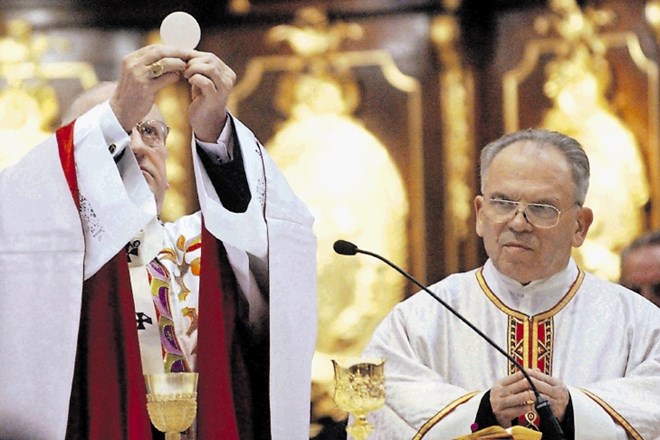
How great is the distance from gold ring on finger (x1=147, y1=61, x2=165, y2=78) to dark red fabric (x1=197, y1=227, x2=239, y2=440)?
0.41m

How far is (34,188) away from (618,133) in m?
3.94

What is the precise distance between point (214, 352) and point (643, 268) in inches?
99.8

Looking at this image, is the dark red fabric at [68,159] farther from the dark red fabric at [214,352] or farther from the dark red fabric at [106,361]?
the dark red fabric at [214,352]

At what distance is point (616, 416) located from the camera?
3672 millimetres

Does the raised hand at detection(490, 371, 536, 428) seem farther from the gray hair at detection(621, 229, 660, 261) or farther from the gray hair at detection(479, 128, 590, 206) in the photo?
the gray hair at detection(621, 229, 660, 261)

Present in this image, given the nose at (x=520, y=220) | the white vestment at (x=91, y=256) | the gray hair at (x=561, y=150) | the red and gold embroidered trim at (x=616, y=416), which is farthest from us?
the gray hair at (x=561, y=150)

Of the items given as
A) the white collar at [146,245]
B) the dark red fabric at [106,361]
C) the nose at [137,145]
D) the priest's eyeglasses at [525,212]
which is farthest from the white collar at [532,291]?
the dark red fabric at [106,361]

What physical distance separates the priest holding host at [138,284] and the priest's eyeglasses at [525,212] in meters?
0.70

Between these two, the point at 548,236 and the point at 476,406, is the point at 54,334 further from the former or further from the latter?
the point at 548,236

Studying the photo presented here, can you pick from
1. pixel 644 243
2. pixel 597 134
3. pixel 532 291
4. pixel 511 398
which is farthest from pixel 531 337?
pixel 597 134

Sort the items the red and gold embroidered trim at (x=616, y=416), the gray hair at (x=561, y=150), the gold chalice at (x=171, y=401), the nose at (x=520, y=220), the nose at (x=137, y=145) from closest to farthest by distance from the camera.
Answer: the gold chalice at (x=171, y=401) → the nose at (x=137, y=145) → the red and gold embroidered trim at (x=616, y=416) → the nose at (x=520, y=220) → the gray hair at (x=561, y=150)

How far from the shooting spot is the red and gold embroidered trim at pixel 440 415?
145 inches

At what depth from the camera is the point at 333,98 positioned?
680 cm

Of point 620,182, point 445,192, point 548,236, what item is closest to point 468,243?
point 445,192
